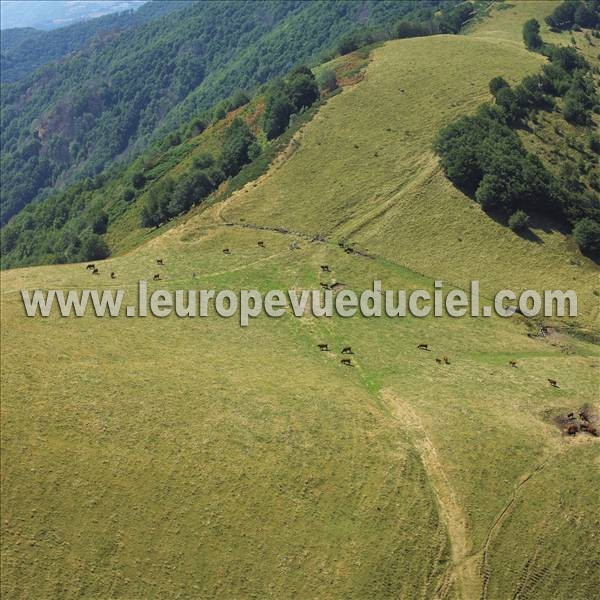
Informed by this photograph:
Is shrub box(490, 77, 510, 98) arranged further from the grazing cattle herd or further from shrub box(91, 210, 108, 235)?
shrub box(91, 210, 108, 235)

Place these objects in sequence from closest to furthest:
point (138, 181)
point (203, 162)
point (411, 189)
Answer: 1. point (411, 189)
2. point (203, 162)
3. point (138, 181)

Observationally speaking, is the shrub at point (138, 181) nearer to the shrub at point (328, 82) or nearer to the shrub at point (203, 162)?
the shrub at point (203, 162)

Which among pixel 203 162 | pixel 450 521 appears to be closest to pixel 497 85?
pixel 203 162

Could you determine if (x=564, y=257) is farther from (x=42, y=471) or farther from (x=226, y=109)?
(x=226, y=109)

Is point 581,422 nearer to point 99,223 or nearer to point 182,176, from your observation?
point 182,176

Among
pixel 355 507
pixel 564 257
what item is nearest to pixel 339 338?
pixel 355 507

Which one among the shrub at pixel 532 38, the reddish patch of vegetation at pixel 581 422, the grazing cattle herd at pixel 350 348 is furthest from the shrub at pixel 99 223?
the shrub at pixel 532 38

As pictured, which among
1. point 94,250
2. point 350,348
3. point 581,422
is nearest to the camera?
→ point 581,422
